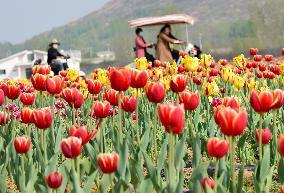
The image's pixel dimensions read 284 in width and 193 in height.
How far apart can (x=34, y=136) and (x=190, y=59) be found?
7.89 ft

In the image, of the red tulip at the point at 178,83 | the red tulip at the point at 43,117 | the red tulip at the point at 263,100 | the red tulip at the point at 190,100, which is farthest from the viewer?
the red tulip at the point at 178,83

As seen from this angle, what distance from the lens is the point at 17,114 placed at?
617 cm

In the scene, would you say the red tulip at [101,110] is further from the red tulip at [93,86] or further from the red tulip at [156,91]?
the red tulip at [93,86]

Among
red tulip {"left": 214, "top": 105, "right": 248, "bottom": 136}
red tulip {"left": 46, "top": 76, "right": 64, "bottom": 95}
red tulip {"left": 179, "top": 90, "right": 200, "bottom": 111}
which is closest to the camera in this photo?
red tulip {"left": 214, "top": 105, "right": 248, "bottom": 136}

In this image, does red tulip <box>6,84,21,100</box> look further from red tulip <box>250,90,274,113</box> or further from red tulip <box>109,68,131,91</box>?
red tulip <box>250,90,274,113</box>

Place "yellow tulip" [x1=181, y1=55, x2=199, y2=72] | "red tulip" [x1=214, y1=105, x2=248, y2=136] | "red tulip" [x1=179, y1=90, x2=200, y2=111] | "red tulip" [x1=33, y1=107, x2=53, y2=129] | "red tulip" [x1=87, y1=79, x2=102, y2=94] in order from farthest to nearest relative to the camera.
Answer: "yellow tulip" [x1=181, y1=55, x2=199, y2=72] < "red tulip" [x1=87, y1=79, x2=102, y2=94] < "red tulip" [x1=179, y1=90, x2=200, y2=111] < "red tulip" [x1=33, y1=107, x2=53, y2=129] < "red tulip" [x1=214, y1=105, x2=248, y2=136]

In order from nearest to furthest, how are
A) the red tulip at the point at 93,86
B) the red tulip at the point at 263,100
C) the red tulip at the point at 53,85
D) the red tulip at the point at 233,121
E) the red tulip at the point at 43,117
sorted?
the red tulip at the point at 233,121, the red tulip at the point at 263,100, the red tulip at the point at 43,117, the red tulip at the point at 53,85, the red tulip at the point at 93,86

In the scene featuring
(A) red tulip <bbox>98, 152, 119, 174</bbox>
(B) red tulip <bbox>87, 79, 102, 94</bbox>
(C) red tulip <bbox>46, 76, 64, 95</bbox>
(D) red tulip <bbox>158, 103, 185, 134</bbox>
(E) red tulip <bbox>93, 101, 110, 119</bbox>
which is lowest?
(A) red tulip <bbox>98, 152, 119, 174</bbox>

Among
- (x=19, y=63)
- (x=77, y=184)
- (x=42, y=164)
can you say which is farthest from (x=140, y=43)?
(x=19, y=63)

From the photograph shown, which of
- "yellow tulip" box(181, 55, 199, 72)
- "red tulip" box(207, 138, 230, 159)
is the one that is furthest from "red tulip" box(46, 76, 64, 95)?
"yellow tulip" box(181, 55, 199, 72)

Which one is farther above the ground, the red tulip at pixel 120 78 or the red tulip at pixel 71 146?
the red tulip at pixel 120 78

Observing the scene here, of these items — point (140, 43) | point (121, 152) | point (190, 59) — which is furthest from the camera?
point (140, 43)

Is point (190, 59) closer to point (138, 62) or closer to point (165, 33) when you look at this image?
point (138, 62)

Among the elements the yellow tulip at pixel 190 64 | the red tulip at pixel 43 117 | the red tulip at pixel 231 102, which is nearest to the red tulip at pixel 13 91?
the red tulip at pixel 43 117
